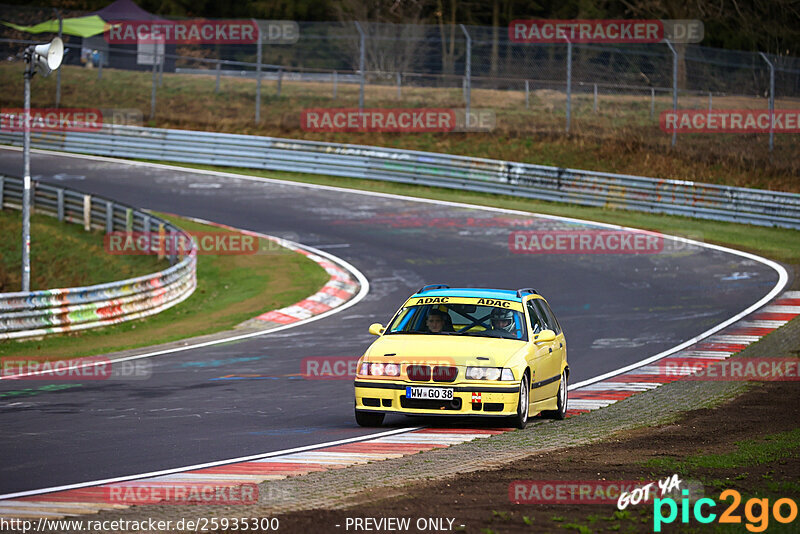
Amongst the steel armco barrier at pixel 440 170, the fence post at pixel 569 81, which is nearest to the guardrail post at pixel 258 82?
the steel armco barrier at pixel 440 170

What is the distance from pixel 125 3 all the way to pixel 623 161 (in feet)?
107

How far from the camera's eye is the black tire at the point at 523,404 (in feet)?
34.8

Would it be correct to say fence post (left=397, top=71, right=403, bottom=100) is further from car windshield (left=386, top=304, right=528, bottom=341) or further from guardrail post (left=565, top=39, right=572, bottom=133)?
car windshield (left=386, top=304, right=528, bottom=341)

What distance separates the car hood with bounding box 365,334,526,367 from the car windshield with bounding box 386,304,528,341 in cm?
20

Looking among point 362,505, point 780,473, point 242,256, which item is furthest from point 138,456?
point 242,256

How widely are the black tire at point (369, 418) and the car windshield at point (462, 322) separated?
97cm

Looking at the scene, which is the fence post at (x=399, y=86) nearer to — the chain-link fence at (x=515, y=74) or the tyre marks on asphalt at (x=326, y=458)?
the chain-link fence at (x=515, y=74)

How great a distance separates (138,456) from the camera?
9164 millimetres

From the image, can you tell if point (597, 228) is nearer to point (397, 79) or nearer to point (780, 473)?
point (397, 79)

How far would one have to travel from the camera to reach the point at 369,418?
10.9 metres
